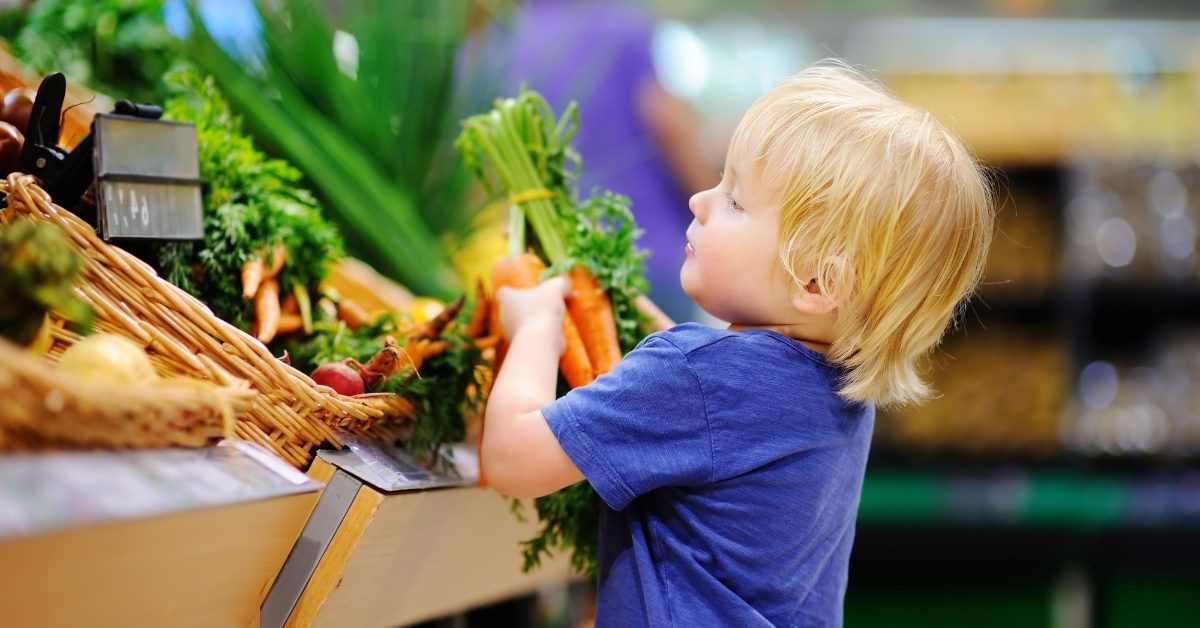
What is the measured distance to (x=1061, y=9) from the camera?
439 centimetres

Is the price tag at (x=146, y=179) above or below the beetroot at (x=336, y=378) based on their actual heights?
above

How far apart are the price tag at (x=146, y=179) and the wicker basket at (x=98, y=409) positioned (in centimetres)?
26

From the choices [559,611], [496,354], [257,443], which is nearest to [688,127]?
[559,611]

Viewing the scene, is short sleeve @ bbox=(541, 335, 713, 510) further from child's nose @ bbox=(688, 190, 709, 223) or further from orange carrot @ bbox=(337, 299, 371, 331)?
orange carrot @ bbox=(337, 299, 371, 331)

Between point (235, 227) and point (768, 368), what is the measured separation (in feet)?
1.97

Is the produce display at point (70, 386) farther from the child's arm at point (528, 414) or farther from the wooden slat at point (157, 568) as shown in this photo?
the child's arm at point (528, 414)

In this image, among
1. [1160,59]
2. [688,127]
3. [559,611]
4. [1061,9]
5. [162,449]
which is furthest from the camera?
[1061,9]

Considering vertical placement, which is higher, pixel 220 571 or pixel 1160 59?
pixel 1160 59

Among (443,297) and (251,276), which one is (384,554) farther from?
(443,297)

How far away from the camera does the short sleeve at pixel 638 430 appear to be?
3.34 ft

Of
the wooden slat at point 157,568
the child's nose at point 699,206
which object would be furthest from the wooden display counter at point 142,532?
the child's nose at point 699,206

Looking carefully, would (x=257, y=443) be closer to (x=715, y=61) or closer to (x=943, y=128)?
(x=943, y=128)

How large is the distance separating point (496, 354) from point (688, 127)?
1.97m

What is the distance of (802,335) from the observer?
3.67 ft
